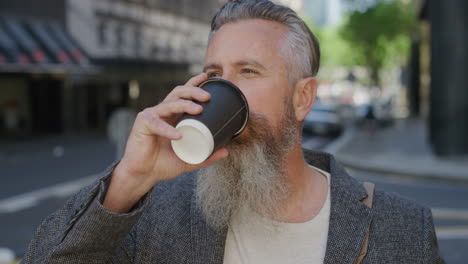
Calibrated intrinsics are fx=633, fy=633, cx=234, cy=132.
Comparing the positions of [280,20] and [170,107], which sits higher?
[280,20]

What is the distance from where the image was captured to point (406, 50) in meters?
60.2

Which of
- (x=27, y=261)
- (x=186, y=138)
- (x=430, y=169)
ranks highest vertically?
(x=186, y=138)

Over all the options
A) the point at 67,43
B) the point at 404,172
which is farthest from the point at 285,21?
the point at 67,43

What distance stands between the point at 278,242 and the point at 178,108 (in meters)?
0.68

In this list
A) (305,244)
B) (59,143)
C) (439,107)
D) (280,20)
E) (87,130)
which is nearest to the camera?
(305,244)

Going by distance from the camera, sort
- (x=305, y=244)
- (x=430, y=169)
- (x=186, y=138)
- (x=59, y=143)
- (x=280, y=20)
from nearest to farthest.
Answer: (x=186, y=138), (x=305, y=244), (x=280, y=20), (x=430, y=169), (x=59, y=143)

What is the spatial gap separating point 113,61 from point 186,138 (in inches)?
1313

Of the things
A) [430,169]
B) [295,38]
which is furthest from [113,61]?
[295,38]

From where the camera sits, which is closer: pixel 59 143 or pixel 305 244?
pixel 305 244

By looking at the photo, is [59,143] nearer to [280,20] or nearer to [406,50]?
[280,20]

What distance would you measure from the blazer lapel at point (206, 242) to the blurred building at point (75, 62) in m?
25.1

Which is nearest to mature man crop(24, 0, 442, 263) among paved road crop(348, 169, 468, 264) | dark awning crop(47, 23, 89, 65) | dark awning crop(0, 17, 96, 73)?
paved road crop(348, 169, 468, 264)

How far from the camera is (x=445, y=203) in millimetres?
11016

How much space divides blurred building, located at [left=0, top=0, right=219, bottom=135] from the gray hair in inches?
978
